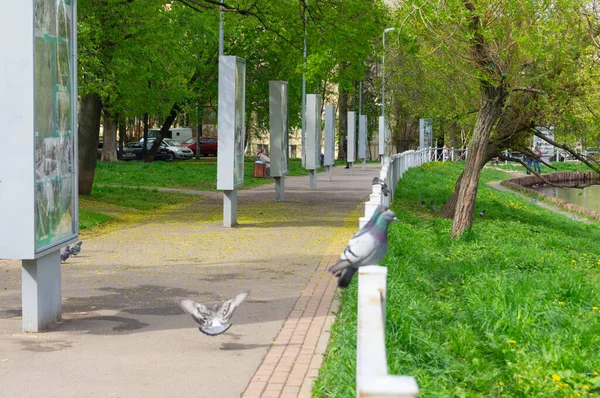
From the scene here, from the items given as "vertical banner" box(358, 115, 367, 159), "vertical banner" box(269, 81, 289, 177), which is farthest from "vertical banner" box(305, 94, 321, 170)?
"vertical banner" box(358, 115, 367, 159)

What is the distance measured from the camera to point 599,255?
17.6 metres

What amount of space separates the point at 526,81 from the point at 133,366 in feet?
40.7

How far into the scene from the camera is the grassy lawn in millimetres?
6707

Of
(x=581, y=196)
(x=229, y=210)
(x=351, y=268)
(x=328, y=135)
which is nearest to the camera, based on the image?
(x=351, y=268)

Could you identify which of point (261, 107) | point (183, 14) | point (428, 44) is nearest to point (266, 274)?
point (428, 44)

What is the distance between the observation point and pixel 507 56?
1694cm

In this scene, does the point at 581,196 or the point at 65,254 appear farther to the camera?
the point at 581,196

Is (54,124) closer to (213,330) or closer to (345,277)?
(213,330)

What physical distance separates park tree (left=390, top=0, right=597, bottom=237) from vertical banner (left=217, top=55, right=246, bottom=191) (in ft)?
10.4

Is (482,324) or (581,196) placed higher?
(482,324)

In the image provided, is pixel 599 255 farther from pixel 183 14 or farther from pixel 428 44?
pixel 183 14

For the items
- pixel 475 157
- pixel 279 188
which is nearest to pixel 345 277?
pixel 475 157

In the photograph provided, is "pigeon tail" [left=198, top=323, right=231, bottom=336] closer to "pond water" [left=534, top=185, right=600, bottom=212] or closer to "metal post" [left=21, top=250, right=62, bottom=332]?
"metal post" [left=21, top=250, right=62, bottom=332]

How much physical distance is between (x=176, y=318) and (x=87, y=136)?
14985 mm
